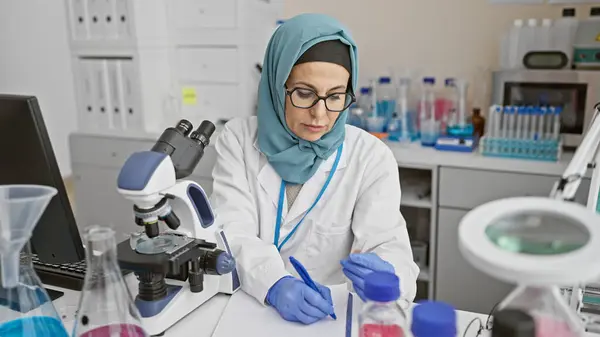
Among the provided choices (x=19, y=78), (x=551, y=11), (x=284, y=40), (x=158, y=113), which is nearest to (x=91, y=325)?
(x=284, y=40)

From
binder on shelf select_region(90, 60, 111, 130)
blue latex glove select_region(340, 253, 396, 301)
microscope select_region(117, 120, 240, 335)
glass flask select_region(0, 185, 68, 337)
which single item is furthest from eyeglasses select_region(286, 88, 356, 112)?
binder on shelf select_region(90, 60, 111, 130)

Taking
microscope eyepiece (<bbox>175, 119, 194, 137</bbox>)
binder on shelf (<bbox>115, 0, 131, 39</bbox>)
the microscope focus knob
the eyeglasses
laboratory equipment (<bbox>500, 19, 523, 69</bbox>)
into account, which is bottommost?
the microscope focus knob

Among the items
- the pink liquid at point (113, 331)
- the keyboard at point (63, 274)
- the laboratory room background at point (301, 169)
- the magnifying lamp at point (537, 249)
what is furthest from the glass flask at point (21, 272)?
the magnifying lamp at point (537, 249)

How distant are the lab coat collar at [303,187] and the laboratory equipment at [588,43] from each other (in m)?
1.33

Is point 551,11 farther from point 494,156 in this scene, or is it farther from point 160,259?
point 160,259

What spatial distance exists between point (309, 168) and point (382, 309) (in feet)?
2.38

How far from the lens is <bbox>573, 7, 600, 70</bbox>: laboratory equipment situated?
7.37ft

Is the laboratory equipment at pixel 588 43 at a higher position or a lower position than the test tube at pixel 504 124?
higher

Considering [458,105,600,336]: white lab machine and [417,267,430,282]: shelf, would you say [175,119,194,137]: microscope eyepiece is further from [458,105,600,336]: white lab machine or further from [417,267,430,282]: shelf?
[417,267,430,282]: shelf

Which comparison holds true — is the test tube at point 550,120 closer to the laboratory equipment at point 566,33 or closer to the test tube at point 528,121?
the test tube at point 528,121

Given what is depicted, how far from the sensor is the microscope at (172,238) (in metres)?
0.97

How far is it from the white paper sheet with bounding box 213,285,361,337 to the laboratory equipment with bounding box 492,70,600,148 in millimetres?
1584

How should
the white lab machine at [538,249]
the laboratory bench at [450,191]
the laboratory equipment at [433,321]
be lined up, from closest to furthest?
the white lab machine at [538,249] → the laboratory equipment at [433,321] → the laboratory bench at [450,191]

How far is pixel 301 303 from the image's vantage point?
3.56ft
